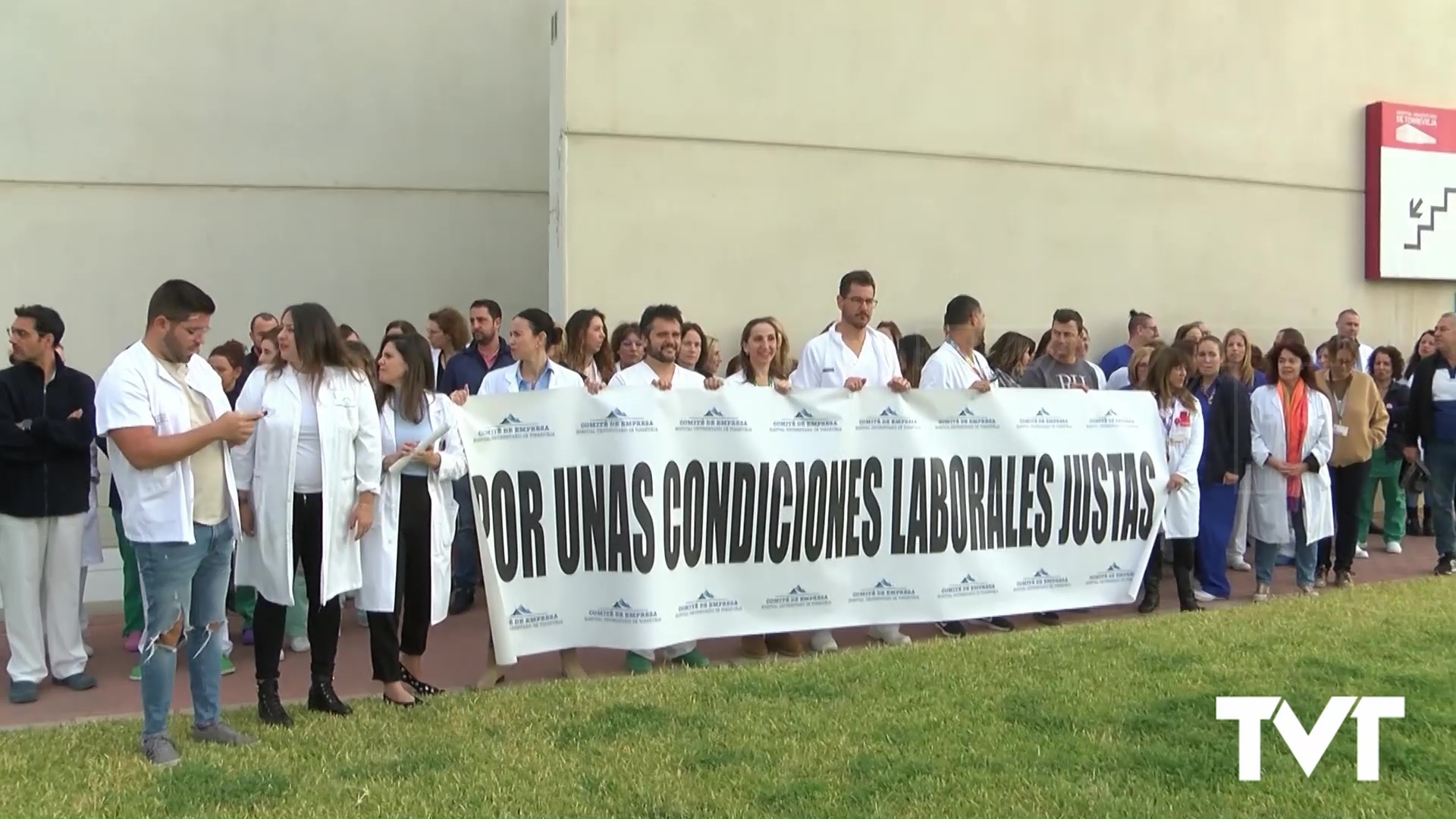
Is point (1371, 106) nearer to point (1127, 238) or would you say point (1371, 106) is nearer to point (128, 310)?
point (1127, 238)

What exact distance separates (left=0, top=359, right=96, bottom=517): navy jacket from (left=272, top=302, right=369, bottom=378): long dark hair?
1.88 metres

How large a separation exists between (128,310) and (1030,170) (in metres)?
9.35

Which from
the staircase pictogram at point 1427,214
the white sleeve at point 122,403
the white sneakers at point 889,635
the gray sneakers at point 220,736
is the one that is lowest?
the white sneakers at point 889,635

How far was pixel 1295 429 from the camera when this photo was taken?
8500 mm

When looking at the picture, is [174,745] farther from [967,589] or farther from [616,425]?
[967,589]

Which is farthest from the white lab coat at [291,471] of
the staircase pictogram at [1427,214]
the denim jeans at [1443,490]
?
the staircase pictogram at [1427,214]

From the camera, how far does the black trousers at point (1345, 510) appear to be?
890cm

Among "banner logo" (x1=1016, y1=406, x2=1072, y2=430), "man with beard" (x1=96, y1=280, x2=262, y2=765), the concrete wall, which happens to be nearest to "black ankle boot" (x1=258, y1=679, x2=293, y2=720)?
"man with beard" (x1=96, y1=280, x2=262, y2=765)

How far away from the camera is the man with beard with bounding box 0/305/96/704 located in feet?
20.0

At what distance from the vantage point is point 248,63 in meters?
11.4

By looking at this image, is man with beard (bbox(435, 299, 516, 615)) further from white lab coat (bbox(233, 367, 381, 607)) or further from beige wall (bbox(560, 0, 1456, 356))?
white lab coat (bbox(233, 367, 381, 607))

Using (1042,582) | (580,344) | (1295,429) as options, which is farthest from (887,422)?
(1295,429)

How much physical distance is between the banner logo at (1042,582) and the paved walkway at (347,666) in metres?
0.37

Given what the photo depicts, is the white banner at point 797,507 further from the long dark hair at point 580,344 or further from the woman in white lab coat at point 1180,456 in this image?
the long dark hair at point 580,344
